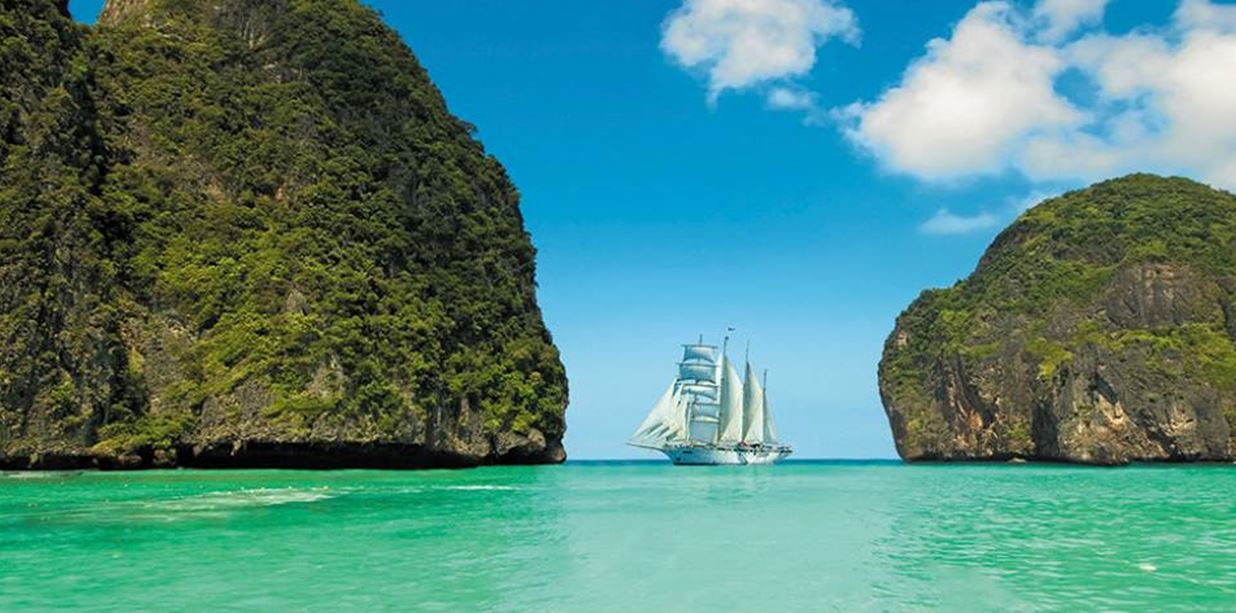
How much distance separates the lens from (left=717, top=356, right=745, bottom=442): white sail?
102 m

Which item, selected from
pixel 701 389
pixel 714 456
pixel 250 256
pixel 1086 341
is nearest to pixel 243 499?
pixel 250 256

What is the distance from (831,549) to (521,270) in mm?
59447

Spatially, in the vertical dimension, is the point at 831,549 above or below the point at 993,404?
below

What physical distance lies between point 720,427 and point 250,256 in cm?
5845

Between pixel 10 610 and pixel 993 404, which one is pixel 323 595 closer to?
pixel 10 610

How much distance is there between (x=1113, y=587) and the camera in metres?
12.5

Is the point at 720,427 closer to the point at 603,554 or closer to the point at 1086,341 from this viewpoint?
the point at 1086,341

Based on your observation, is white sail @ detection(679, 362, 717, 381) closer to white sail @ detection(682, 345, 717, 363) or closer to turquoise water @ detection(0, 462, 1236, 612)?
white sail @ detection(682, 345, 717, 363)

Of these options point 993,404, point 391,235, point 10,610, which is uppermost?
point 391,235

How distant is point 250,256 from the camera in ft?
183

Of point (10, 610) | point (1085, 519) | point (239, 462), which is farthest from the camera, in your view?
point (239, 462)

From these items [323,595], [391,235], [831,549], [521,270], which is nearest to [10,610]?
[323,595]

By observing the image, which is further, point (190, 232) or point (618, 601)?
point (190, 232)

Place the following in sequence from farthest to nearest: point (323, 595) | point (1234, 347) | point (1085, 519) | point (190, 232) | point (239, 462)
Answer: point (1234, 347) < point (190, 232) < point (239, 462) < point (1085, 519) < point (323, 595)
